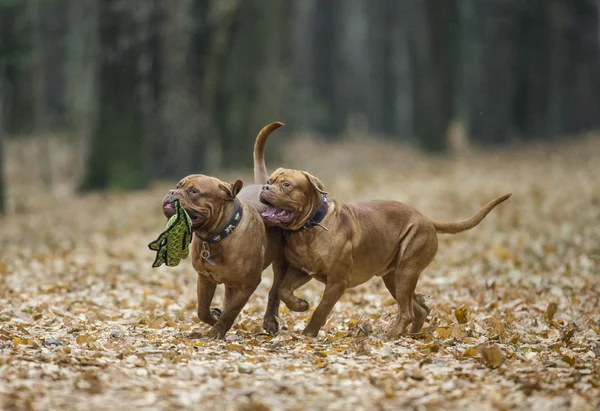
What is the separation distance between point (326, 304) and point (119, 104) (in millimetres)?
13028

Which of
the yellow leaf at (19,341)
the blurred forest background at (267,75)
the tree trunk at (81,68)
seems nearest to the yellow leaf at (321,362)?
the yellow leaf at (19,341)

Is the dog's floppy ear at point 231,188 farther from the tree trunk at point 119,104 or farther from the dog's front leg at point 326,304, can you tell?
the tree trunk at point 119,104

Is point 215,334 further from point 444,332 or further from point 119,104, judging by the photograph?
point 119,104

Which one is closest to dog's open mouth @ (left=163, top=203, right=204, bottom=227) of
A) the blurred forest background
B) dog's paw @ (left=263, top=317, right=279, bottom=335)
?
dog's paw @ (left=263, top=317, right=279, bottom=335)

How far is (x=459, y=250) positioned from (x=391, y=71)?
99.2ft

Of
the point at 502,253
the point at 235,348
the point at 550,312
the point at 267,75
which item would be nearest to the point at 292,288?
the point at 235,348

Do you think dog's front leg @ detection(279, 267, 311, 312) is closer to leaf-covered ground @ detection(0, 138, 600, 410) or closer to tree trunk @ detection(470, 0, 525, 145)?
leaf-covered ground @ detection(0, 138, 600, 410)

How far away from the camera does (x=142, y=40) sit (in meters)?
18.6

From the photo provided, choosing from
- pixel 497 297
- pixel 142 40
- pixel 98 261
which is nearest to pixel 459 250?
pixel 497 297

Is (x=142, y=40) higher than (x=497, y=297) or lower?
higher

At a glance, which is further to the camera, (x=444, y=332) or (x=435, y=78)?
(x=435, y=78)

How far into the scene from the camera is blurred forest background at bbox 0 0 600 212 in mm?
18578

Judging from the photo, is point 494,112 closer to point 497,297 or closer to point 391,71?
point 391,71

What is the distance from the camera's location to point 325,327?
7.28 metres
